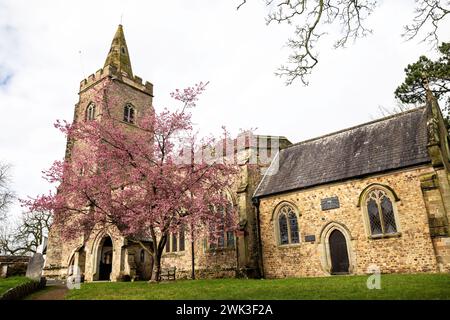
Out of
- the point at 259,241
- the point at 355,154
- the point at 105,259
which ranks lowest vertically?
the point at 105,259

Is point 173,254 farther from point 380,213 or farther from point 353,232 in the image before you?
point 380,213

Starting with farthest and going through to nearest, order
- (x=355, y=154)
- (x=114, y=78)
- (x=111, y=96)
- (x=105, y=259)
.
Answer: (x=114, y=78) → (x=111, y=96) → (x=105, y=259) → (x=355, y=154)

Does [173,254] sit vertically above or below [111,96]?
below

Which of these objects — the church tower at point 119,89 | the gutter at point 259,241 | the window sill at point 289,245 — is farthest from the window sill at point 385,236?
the church tower at point 119,89

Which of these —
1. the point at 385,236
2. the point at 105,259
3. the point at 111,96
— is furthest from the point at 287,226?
the point at 111,96

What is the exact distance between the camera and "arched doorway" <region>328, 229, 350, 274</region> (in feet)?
54.3

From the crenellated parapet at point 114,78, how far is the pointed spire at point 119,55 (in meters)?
0.66

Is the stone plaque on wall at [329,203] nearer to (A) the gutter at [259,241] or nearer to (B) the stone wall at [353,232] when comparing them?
(B) the stone wall at [353,232]

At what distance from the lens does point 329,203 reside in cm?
1748

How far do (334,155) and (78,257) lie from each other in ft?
67.8

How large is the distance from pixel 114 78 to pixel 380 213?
2846 cm

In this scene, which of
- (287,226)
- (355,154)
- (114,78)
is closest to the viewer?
(355,154)

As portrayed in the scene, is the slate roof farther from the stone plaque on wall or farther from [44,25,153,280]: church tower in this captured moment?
[44,25,153,280]: church tower
